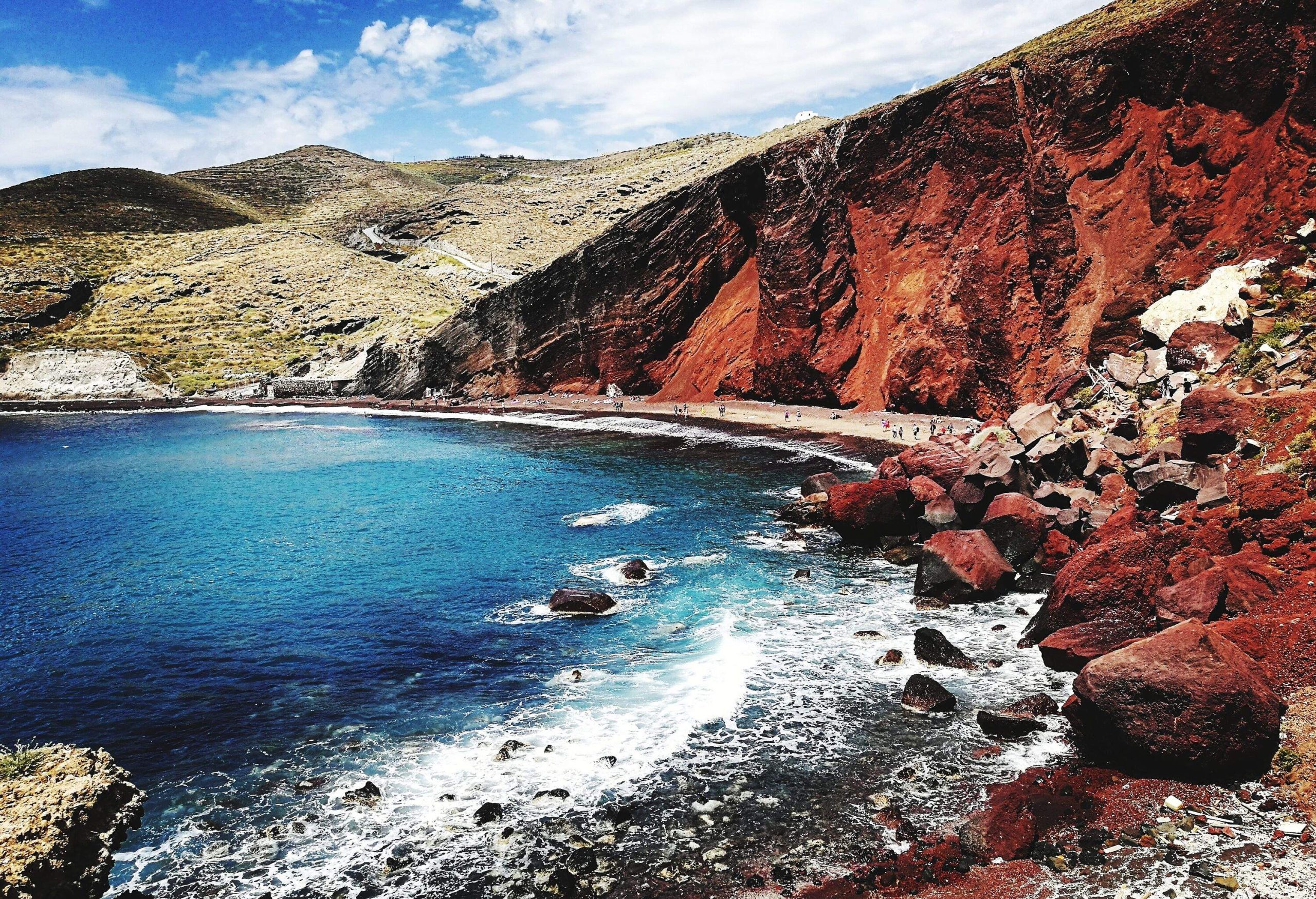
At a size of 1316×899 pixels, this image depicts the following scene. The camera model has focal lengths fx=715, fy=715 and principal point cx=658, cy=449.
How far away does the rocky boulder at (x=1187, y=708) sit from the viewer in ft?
39.7

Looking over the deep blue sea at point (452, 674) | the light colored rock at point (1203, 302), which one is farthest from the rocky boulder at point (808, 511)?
the light colored rock at point (1203, 302)

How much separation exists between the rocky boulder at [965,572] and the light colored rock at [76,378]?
117658 mm

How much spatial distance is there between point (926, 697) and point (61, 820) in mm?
15659

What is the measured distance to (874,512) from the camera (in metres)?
29.5

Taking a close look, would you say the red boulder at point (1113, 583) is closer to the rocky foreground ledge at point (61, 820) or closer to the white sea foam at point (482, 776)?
the white sea foam at point (482, 776)

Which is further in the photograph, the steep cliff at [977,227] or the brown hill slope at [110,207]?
the brown hill slope at [110,207]

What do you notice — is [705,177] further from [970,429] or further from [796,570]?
[796,570]

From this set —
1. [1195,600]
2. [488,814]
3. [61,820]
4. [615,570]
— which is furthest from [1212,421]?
[61,820]

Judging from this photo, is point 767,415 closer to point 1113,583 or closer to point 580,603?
point 580,603

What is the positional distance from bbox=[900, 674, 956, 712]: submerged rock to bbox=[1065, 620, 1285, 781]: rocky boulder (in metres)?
3.19

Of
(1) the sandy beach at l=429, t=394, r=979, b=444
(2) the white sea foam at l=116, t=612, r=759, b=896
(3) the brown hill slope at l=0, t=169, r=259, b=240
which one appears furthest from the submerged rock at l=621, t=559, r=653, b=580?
(3) the brown hill slope at l=0, t=169, r=259, b=240

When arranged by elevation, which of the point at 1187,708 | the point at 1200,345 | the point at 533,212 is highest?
the point at 533,212

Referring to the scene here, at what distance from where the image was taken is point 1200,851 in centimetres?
1079

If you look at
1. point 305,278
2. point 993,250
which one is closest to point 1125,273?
point 993,250
